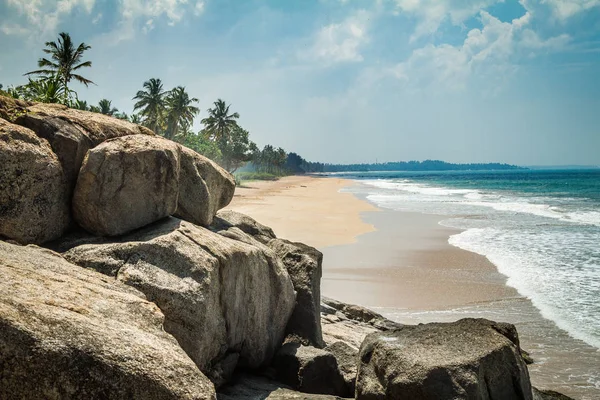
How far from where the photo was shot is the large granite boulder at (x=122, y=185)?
224 inches

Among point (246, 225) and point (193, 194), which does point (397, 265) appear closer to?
point (246, 225)

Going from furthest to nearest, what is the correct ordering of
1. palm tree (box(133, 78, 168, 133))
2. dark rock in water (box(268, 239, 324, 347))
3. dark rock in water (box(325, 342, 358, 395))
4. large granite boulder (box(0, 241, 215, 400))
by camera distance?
palm tree (box(133, 78, 168, 133)) → dark rock in water (box(268, 239, 324, 347)) → dark rock in water (box(325, 342, 358, 395)) → large granite boulder (box(0, 241, 215, 400))

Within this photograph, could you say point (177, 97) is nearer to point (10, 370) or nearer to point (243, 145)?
point (243, 145)

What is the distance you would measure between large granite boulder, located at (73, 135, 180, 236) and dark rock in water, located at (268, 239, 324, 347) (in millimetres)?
2396

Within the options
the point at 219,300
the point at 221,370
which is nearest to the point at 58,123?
the point at 219,300

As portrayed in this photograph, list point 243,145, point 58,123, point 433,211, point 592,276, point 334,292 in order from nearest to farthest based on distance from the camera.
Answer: point 58,123
point 334,292
point 592,276
point 433,211
point 243,145

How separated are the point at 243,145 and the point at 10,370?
98.9 metres

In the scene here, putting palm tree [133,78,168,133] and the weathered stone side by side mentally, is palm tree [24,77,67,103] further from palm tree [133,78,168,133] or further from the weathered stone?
palm tree [133,78,168,133]

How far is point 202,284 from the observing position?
5.05 m

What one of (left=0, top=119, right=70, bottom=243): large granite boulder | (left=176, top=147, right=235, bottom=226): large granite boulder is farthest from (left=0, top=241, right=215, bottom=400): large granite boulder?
(left=176, top=147, right=235, bottom=226): large granite boulder

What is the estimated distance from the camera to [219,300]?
A: 5.43m

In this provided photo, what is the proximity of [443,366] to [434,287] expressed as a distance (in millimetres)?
9220

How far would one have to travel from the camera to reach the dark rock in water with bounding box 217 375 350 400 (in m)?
5.14

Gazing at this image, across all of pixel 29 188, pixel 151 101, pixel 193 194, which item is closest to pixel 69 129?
pixel 29 188
